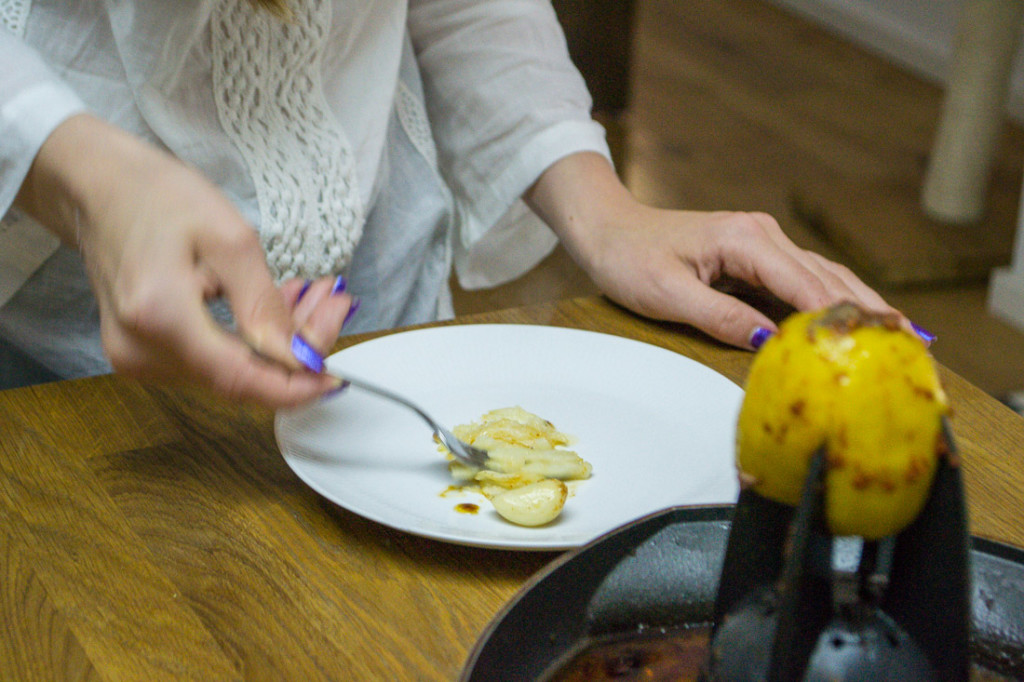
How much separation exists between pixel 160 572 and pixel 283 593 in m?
0.06

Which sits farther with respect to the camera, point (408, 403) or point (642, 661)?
point (408, 403)

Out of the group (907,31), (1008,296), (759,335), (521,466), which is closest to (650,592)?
(521,466)

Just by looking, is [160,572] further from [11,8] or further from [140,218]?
[11,8]

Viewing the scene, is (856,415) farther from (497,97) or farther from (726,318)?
(497,97)

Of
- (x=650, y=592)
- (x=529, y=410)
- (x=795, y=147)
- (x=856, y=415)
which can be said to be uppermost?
(x=856, y=415)

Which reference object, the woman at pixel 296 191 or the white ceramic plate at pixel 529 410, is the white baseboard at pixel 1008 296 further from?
the white ceramic plate at pixel 529 410

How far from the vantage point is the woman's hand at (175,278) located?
464mm

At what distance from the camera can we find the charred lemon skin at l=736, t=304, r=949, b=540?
28cm

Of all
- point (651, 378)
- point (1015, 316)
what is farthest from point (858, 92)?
point (651, 378)

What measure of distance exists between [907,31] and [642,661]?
12.4 ft

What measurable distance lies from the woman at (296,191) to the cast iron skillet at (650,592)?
0.19 m

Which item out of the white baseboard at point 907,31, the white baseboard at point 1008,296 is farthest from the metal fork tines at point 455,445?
the white baseboard at point 907,31

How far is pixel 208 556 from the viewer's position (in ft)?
1.59

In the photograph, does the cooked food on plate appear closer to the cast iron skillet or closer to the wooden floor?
the cast iron skillet
